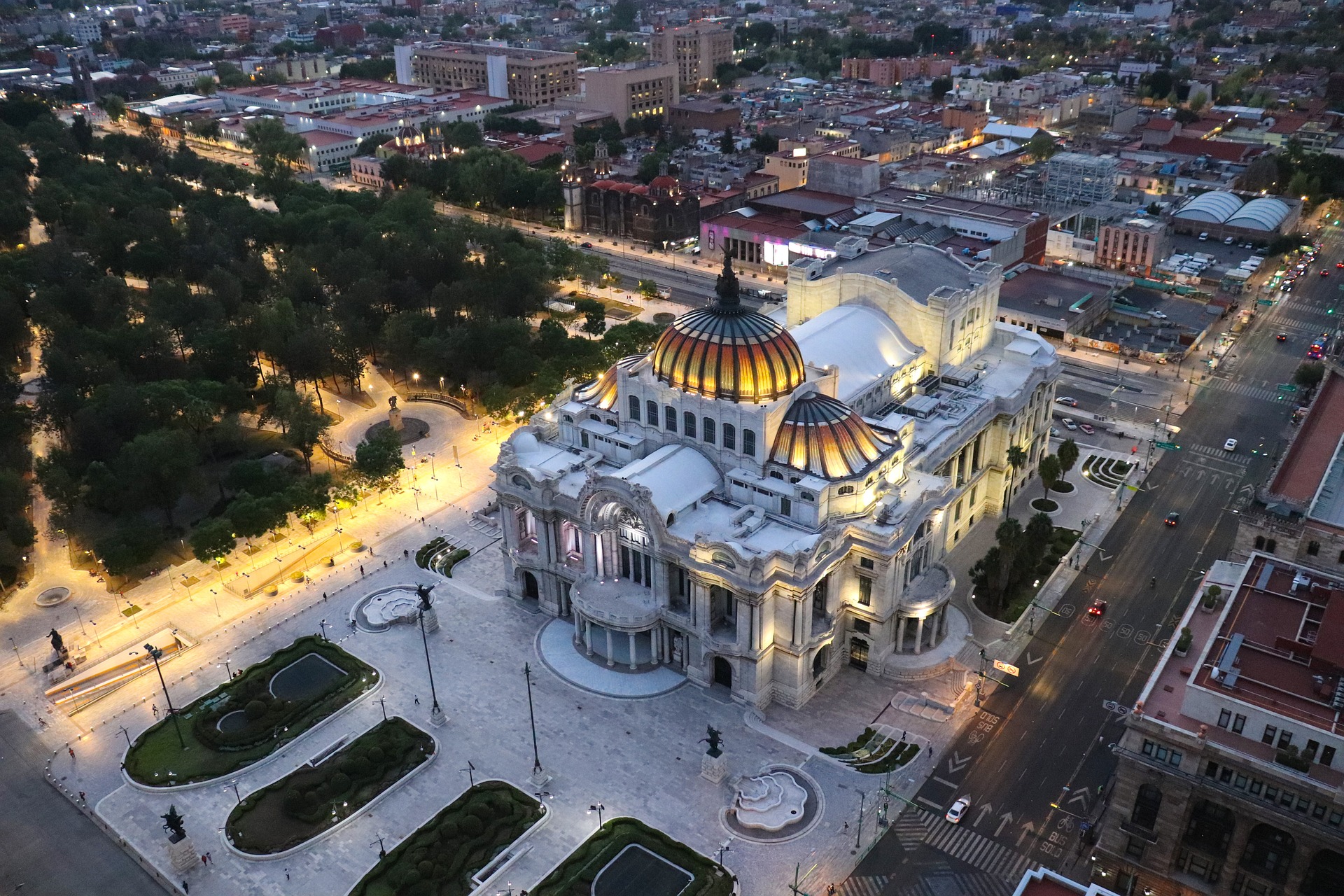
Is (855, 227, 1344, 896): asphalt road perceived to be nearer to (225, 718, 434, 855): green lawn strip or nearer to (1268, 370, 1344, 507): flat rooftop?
(1268, 370, 1344, 507): flat rooftop

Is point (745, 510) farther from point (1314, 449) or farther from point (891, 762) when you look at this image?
point (1314, 449)

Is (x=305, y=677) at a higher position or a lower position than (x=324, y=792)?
lower

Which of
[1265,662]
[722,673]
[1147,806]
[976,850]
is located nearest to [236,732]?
[722,673]

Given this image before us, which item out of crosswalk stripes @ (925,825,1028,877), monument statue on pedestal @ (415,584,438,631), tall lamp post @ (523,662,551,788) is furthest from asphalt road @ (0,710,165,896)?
crosswalk stripes @ (925,825,1028,877)

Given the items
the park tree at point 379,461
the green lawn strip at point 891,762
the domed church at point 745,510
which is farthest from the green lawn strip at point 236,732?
the green lawn strip at point 891,762

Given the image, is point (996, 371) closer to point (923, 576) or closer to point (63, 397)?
point (923, 576)

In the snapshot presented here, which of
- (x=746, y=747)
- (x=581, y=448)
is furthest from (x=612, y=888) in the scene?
(x=581, y=448)

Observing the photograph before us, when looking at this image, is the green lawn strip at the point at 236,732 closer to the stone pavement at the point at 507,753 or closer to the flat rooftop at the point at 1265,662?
A: the stone pavement at the point at 507,753
